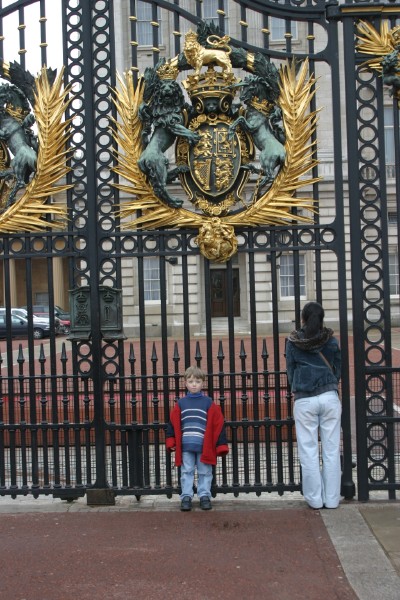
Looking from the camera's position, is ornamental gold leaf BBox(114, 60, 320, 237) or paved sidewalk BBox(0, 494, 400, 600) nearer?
paved sidewalk BBox(0, 494, 400, 600)

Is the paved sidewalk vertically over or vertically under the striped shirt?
under

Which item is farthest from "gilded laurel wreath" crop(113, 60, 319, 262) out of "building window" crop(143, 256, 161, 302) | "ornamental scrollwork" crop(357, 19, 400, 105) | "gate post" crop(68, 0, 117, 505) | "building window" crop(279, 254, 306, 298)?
"building window" crop(279, 254, 306, 298)

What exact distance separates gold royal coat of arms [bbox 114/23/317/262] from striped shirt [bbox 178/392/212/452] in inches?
53.9

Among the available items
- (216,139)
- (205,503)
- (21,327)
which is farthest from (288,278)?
(205,503)

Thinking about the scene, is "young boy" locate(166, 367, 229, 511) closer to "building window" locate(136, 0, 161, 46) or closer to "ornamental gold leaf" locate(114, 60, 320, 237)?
"ornamental gold leaf" locate(114, 60, 320, 237)

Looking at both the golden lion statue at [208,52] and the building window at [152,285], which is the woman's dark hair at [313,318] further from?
the building window at [152,285]

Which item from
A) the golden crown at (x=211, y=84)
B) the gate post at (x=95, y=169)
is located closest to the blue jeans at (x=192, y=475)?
the gate post at (x=95, y=169)

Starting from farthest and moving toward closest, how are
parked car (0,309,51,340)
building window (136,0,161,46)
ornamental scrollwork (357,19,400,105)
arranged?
parked car (0,309,51,340) → building window (136,0,161,46) → ornamental scrollwork (357,19,400,105)

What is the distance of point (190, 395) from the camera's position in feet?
22.0

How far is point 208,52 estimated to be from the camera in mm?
6816

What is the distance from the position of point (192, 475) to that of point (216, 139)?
3.22m

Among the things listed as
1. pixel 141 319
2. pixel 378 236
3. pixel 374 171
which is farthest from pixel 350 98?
pixel 141 319

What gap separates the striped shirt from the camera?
6629 mm

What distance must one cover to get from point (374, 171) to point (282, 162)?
3.25 feet
